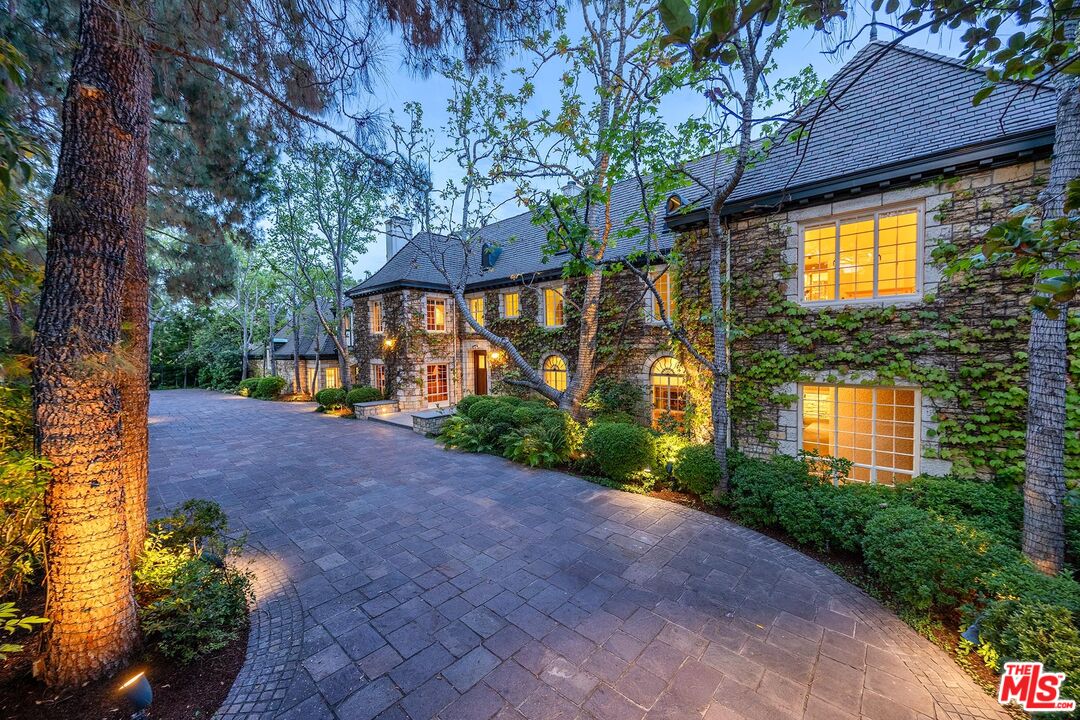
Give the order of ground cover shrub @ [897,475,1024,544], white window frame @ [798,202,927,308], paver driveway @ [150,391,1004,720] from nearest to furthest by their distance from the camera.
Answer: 1. paver driveway @ [150,391,1004,720]
2. ground cover shrub @ [897,475,1024,544]
3. white window frame @ [798,202,927,308]

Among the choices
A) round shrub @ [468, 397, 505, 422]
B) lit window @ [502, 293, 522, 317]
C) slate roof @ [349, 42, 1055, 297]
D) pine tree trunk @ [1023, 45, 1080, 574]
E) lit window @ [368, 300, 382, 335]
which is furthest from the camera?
lit window @ [368, 300, 382, 335]

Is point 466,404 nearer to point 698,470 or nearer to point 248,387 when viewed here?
Answer: point 698,470

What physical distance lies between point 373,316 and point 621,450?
1390cm

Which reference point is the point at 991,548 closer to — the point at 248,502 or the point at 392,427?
the point at 248,502

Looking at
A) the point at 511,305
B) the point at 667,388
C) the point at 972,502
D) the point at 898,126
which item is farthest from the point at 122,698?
the point at 511,305

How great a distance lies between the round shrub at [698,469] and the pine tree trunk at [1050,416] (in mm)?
3194

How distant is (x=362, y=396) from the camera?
1579 cm

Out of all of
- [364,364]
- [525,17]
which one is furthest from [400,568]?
[364,364]

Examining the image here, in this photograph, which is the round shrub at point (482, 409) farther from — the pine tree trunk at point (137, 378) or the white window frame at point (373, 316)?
the white window frame at point (373, 316)

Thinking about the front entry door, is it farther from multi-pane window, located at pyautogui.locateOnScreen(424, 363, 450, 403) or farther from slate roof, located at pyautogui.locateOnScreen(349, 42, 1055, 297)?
slate roof, located at pyautogui.locateOnScreen(349, 42, 1055, 297)

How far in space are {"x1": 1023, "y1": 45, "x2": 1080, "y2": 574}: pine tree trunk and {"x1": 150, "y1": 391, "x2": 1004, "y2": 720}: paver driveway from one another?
1.91 m

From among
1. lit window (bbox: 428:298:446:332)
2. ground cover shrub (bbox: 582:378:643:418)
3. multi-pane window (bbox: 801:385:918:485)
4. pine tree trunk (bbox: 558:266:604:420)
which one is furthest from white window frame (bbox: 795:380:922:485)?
lit window (bbox: 428:298:446:332)

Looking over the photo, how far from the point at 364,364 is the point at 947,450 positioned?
738 inches

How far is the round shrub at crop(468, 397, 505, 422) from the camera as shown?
10.6m
